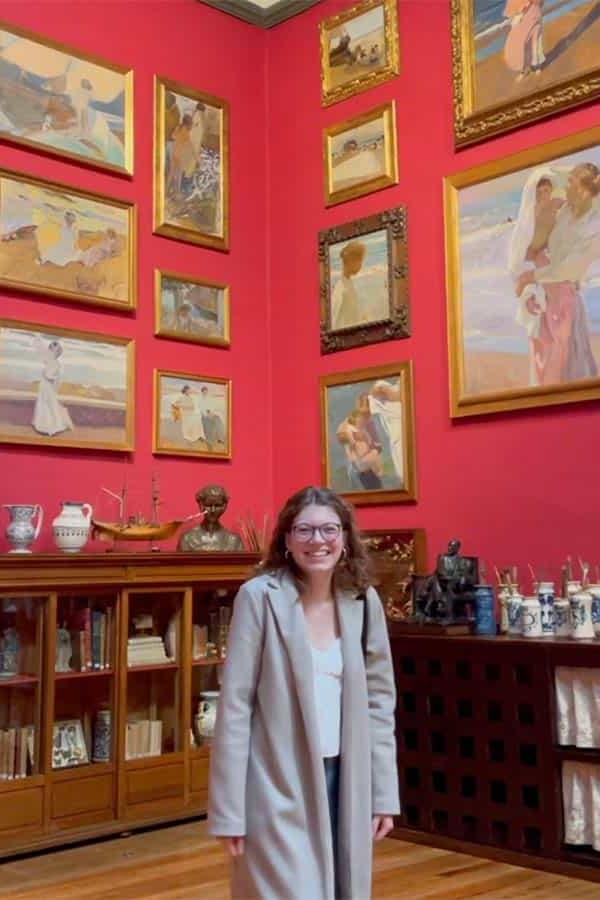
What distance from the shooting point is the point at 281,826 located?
2.21m

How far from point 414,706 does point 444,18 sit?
3.76 m

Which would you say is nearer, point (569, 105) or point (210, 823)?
point (210, 823)

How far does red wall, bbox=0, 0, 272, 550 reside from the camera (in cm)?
536

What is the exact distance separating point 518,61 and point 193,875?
4.26 m

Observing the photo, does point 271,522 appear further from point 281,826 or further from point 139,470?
point 281,826

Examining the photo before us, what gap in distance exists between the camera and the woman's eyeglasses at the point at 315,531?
7.91 feet

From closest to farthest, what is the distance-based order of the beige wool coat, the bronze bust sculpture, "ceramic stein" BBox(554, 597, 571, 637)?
the beige wool coat, "ceramic stein" BBox(554, 597, 571, 637), the bronze bust sculpture

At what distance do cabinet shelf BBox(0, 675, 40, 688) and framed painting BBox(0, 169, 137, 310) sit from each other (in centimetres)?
199

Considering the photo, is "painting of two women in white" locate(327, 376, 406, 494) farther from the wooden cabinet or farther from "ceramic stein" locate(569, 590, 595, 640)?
"ceramic stein" locate(569, 590, 595, 640)

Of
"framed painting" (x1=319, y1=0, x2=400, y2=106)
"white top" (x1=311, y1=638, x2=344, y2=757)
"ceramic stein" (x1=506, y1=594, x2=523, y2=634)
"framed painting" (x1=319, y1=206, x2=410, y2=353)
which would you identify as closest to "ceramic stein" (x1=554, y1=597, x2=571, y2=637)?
"ceramic stein" (x1=506, y1=594, x2=523, y2=634)

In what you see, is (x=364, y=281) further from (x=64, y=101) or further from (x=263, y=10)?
(x=263, y=10)

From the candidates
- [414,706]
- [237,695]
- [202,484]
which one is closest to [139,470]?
[202,484]

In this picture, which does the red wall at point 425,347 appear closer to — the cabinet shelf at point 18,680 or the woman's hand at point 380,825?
the cabinet shelf at point 18,680

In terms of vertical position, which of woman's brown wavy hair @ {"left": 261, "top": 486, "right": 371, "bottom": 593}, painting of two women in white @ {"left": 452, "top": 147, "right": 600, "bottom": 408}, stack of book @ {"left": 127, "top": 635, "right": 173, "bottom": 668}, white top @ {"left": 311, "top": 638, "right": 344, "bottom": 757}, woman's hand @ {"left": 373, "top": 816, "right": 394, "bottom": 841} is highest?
painting of two women in white @ {"left": 452, "top": 147, "right": 600, "bottom": 408}
